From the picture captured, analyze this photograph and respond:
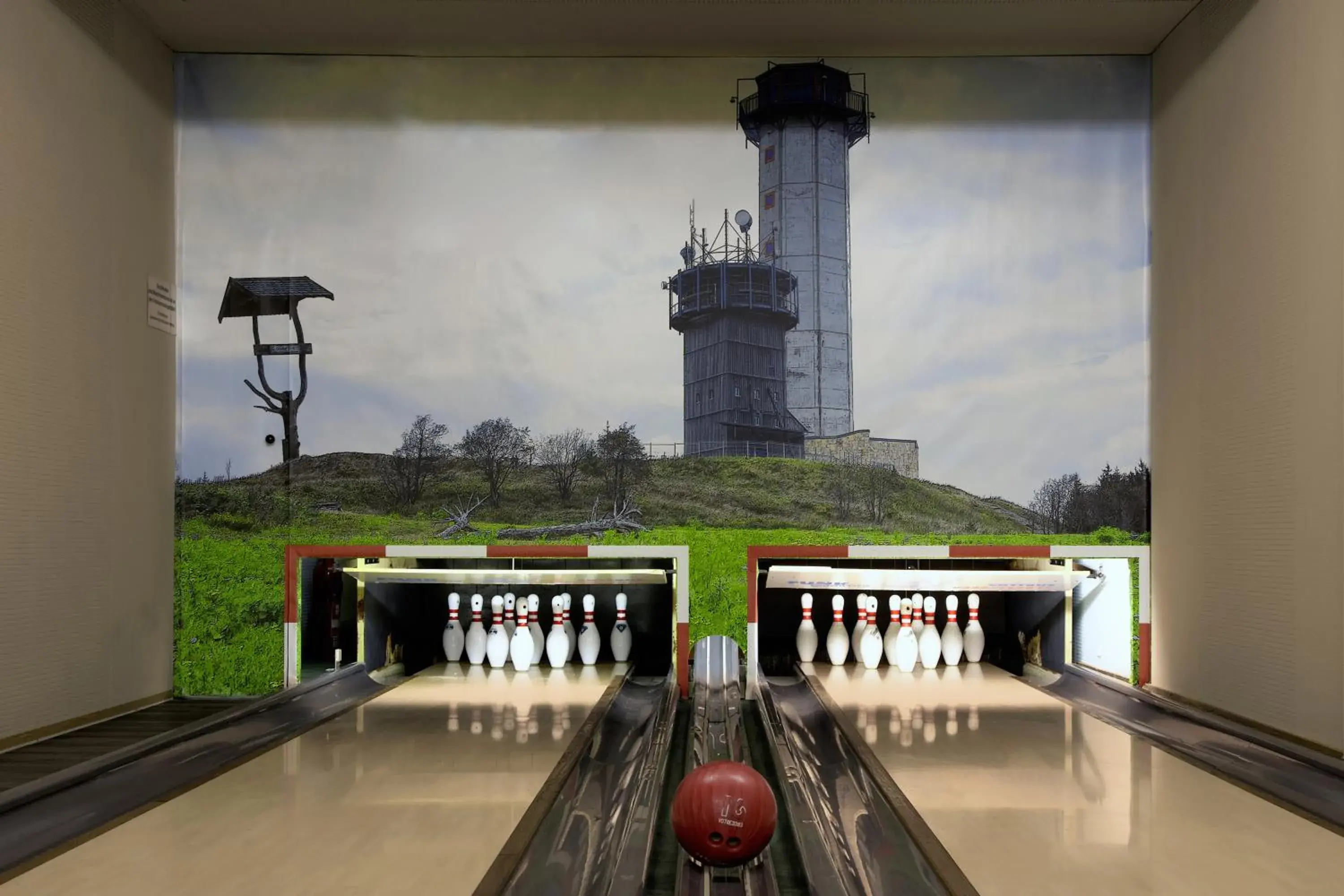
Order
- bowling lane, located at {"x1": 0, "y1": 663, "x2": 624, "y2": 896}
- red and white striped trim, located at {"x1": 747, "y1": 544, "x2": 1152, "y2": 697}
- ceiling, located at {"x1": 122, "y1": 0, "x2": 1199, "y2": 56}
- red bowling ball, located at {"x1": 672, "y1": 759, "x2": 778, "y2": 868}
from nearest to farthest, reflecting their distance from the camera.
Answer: bowling lane, located at {"x1": 0, "y1": 663, "x2": 624, "y2": 896}, red bowling ball, located at {"x1": 672, "y1": 759, "x2": 778, "y2": 868}, red and white striped trim, located at {"x1": 747, "y1": 544, "x2": 1152, "y2": 697}, ceiling, located at {"x1": 122, "y1": 0, "x2": 1199, "y2": 56}

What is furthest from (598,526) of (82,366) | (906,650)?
(82,366)

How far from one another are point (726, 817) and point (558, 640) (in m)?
2.41

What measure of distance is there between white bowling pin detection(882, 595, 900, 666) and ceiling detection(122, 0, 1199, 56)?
8.78 ft

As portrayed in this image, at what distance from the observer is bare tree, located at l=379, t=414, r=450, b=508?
5328 millimetres

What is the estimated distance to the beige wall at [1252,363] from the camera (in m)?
3.68

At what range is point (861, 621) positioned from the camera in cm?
453

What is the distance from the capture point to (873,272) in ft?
17.6

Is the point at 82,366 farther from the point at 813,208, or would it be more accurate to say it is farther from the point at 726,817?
the point at 726,817

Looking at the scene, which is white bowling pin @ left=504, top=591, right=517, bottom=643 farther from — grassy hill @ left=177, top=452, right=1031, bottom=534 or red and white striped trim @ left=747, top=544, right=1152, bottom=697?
red and white striped trim @ left=747, top=544, right=1152, bottom=697

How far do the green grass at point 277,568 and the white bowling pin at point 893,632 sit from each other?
82 cm

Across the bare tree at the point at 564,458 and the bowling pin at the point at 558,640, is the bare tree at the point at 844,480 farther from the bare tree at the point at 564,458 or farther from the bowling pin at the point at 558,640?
the bowling pin at the point at 558,640

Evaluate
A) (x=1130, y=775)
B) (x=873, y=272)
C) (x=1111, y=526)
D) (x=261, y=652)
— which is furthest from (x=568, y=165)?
(x=1130, y=775)

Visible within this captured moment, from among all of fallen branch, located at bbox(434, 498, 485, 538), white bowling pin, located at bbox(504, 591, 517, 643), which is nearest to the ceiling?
fallen branch, located at bbox(434, 498, 485, 538)

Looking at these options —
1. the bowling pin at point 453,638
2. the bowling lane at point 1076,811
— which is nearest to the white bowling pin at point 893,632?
the bowling lane at point 1076,811
